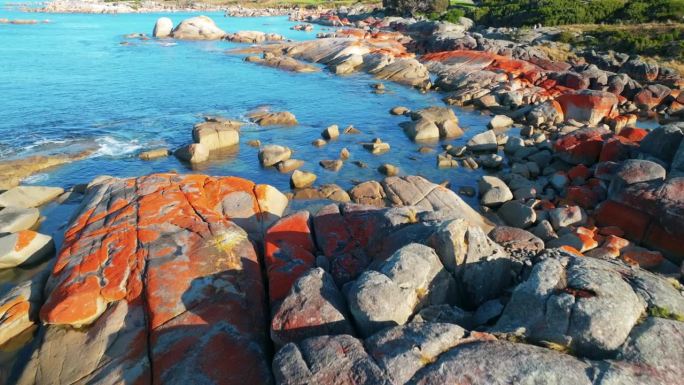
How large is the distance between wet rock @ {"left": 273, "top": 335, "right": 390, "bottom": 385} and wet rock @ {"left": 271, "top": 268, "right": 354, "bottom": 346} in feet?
2.80

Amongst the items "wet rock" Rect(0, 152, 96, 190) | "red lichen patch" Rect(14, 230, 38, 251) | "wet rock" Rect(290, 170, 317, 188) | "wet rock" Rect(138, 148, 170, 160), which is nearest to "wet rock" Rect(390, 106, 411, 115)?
"wet rock" Rect(290, 170, 317, 188)

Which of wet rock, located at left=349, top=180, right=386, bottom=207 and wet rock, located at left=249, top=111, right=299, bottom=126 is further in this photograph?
wet rock, located at left=249, top=111, right=299, bottom=126

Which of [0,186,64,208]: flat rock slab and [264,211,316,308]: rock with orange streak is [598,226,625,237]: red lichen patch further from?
[0,186,64,208]: flat rock slab

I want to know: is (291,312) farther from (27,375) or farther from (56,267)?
(56,267)

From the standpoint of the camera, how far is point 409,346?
7.43 m

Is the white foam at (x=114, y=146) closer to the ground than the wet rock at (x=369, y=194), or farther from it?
closer to the ground

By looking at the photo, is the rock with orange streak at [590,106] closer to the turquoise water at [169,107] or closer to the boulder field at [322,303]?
the turquoise water at [169,107]

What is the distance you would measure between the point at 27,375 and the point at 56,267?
348cm

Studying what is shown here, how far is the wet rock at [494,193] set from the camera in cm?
2069

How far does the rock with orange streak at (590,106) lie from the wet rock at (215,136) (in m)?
23.3

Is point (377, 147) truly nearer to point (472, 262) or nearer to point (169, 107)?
point (472, 262)

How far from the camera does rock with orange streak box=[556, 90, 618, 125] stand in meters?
31.3

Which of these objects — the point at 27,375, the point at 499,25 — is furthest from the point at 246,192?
the point at 499,25

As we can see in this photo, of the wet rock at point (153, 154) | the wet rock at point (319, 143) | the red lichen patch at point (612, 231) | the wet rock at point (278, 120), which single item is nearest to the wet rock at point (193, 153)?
the wet rock at point (153, 154)
